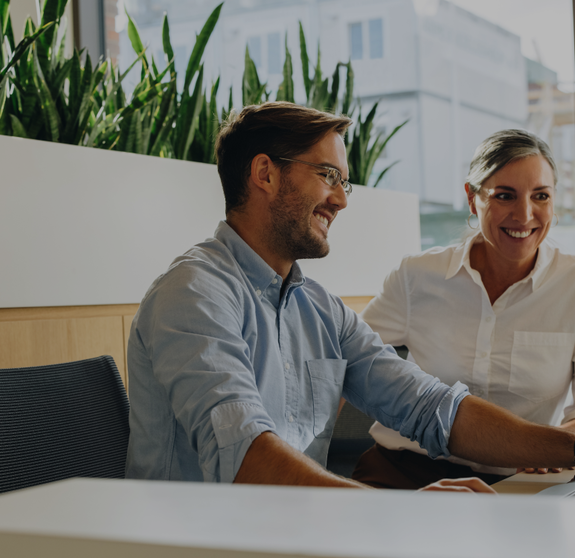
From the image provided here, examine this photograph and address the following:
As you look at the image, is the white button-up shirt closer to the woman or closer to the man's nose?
the woman

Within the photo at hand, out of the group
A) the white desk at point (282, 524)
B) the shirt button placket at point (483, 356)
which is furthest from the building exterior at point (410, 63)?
the white desk at point (282, 524)

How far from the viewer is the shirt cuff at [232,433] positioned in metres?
0.99

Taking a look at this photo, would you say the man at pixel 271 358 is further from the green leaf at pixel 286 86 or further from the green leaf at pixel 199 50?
the green leaf at pixel 286 86

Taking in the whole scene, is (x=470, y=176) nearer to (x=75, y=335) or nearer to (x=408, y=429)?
(x=408, y=429)

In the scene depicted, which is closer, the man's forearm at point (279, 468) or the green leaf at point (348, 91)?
the man's forearm at point (279, 468)

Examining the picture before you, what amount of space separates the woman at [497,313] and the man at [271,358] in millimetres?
283

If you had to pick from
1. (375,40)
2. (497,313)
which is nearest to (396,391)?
(497,313)

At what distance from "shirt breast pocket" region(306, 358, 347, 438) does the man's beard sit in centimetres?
27

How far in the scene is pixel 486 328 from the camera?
5.72ft

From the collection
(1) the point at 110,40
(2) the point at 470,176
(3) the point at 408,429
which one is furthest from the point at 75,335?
(1) the point at 110,40

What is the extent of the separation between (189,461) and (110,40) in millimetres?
3302

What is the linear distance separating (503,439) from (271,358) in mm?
511

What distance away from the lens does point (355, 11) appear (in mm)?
3896

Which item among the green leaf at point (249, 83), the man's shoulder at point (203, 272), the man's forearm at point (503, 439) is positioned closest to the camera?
the man's shoulder at point (203, 272)
